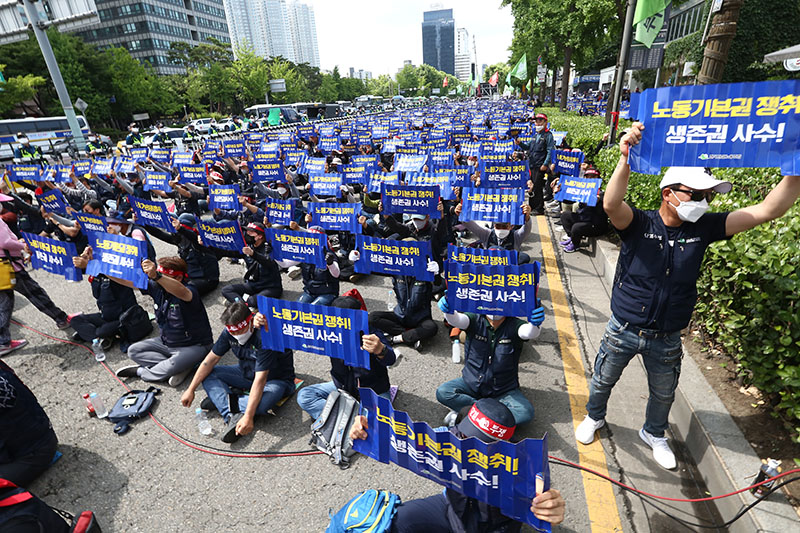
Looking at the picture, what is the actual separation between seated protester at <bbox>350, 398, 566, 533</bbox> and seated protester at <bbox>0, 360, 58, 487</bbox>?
3.35 meters

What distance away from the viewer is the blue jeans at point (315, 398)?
4496 millimetres

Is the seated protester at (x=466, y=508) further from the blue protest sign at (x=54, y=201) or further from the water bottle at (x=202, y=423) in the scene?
the blue protest sign at (x=54, y=201)

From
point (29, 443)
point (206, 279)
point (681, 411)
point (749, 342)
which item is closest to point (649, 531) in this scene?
point (681, 411)

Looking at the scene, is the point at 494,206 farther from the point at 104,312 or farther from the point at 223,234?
the point at 104,312

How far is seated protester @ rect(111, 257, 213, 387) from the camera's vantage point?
537 centimetres

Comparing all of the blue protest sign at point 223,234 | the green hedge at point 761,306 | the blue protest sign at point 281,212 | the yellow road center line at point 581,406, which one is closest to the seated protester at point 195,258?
the blue protest sign at point 223,234

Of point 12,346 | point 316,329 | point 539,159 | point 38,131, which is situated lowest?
point 12,346

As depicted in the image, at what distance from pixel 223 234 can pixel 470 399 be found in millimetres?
5263

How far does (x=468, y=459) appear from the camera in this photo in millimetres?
2564

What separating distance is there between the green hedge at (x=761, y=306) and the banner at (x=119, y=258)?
698cm

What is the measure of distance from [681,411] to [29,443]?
21.1 ft

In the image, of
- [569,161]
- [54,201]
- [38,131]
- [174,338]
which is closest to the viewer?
[174,338]

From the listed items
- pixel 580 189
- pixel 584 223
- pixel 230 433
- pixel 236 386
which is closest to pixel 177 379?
pixel 236 386

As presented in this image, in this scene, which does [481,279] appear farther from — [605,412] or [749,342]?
[749,342]
